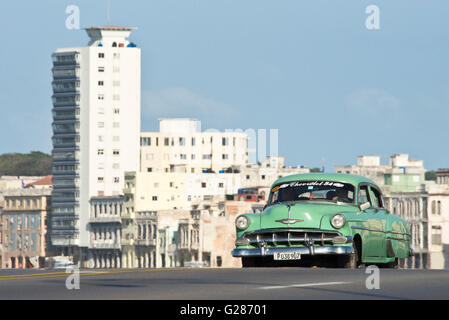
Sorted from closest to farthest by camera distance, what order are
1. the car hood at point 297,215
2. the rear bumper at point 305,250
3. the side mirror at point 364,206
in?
the rear bumper at point 305,250 < the car hood at point 297,215 < the side mirror at point 364,206

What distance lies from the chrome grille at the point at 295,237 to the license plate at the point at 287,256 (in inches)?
8.5

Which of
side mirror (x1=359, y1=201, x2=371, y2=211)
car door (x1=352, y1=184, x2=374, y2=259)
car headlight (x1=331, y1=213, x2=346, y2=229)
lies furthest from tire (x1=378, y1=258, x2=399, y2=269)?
car headlight (x1=331, y1=213, x2=346, y2=229)

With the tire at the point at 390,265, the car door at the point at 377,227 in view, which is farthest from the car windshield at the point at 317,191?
the tire at the point at 390,265

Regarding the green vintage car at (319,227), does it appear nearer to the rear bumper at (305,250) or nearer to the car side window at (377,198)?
the rear bumper at (305,250)

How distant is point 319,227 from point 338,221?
0.42 m

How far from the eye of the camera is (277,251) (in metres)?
32.9

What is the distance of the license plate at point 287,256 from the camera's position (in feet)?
107

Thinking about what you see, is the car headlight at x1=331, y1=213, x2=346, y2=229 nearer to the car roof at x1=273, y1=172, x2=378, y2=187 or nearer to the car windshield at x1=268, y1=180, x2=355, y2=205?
the car windshield at x1=268, y1=180, x2=355, y2=205

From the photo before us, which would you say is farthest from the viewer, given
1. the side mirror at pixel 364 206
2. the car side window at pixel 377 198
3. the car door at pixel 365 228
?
the car side window at pixel 377 198

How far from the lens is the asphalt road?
861 inches

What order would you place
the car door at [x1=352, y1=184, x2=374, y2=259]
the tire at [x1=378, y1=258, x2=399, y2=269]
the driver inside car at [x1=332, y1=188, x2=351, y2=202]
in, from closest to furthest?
the car door at [x1=352, y1=184, x2=374, y2=259]
the driver inside car at [x1=332, y1=188, x2=351, y2=202]
the tire at [x1=378, y1=258, x2=399, y2=269]

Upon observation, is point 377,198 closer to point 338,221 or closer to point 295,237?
point 338,221
